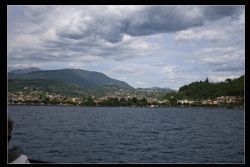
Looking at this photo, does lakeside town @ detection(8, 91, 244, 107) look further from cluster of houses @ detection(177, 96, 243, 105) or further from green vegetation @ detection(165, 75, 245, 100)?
green vegetation @ detection(165, 75, 245, 100)

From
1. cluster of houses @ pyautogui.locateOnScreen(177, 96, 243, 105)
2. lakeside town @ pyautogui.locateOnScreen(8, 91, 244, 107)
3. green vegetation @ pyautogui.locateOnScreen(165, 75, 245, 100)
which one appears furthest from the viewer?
lakeside town @ pyautogui.locateOnScreen(8, 91, 244, 107)

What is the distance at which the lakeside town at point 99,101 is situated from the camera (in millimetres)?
97094

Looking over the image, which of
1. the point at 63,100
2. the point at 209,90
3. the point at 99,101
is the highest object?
the point at 209,90

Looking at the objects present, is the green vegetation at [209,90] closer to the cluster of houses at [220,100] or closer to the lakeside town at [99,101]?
the cluster of houses at [220,100]

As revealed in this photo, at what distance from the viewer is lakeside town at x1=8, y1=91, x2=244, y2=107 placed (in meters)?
97.1

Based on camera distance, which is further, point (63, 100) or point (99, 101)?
point (99, 101)

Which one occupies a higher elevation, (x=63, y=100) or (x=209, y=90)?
(x=209, y=90)

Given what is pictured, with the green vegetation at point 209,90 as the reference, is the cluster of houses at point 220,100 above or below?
below

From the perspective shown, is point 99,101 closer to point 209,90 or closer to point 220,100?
point 209,90

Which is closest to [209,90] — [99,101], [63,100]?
[99,101]

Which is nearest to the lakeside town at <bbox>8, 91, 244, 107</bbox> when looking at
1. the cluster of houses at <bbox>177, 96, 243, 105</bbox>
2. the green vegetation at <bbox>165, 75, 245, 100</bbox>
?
the cluster of houses at <bbox>177, 96, 243, 105</bbox>

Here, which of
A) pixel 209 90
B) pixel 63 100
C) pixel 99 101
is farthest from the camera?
pixel 99 101

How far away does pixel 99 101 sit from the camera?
118875 mm

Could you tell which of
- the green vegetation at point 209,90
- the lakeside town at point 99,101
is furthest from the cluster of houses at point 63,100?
the green vegetation at point 209,90
